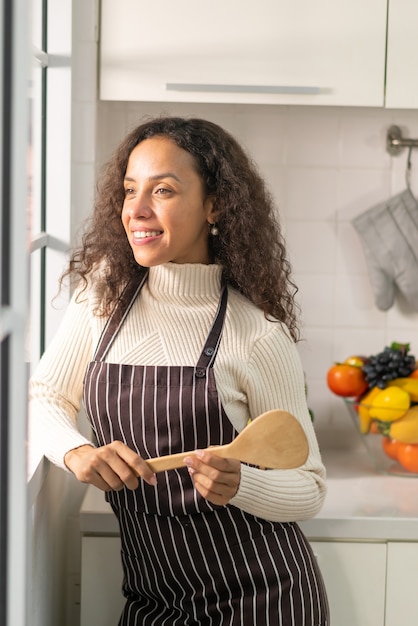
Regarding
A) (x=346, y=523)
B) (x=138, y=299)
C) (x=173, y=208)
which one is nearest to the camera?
(x=173, y=208)

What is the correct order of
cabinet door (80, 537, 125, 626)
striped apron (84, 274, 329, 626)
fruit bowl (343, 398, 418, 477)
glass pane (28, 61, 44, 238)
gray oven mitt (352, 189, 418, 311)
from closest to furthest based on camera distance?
striped apron (84, 274, 329, 626) → cabinet door (80, 537, 125, 626) → glass pane (28, 61, 44, 238) → fruit bowl (343, 398, 418, 477) → gray oven mitt (352, 189, 418, 311)

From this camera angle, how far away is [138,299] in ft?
4.68

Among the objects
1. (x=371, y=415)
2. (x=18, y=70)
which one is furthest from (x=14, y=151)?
(x=371, y=415)

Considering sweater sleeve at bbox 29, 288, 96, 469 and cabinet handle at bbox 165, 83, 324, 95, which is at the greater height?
cabinet handle at bbox 165, 83, 324, 95

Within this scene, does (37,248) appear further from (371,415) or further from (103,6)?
Answer: (371,415)

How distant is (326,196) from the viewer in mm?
2100

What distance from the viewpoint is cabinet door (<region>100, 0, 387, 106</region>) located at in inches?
69.1

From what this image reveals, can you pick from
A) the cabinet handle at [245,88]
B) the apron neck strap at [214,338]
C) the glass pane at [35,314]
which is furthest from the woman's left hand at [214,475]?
the cabinet handle at [245,88]

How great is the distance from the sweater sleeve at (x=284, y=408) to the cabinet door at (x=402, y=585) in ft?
1.13

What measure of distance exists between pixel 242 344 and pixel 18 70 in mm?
725

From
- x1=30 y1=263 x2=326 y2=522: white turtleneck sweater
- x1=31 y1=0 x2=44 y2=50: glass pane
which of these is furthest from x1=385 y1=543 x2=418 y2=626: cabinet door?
x1=31 y1=0 x2=44 y2=50: glass pane

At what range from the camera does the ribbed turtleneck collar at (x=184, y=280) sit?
1396 millimetres

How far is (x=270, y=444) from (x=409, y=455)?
0.76 meters

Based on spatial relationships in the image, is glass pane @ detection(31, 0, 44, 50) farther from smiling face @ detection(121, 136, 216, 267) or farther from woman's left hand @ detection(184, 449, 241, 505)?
woman's left hand @ detection(184, 449, 241, 505)
